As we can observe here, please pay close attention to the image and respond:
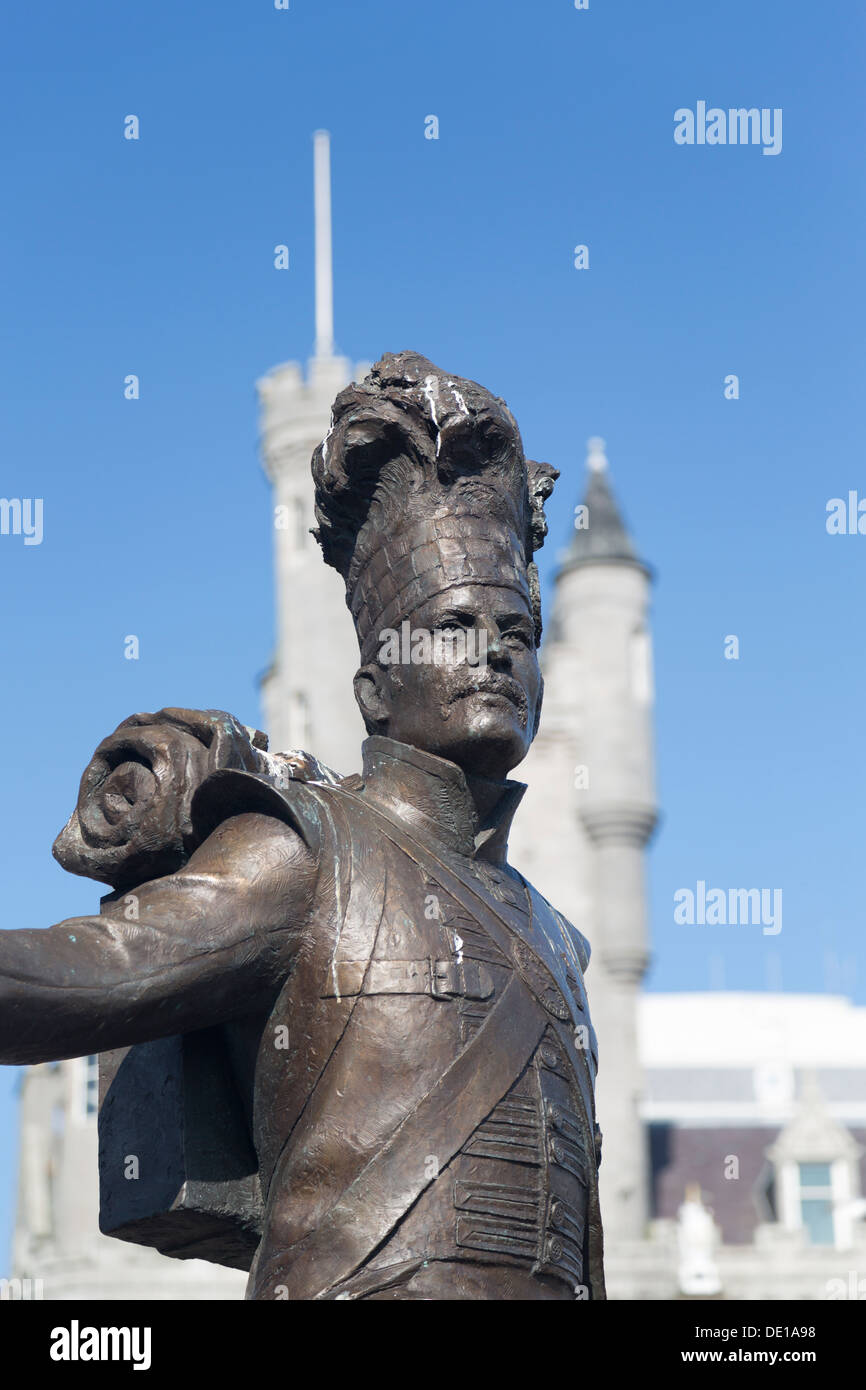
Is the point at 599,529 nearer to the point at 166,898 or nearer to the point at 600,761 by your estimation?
the point at 600,761

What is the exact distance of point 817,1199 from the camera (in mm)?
50188

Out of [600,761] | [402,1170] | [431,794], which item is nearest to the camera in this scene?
[402,1170]

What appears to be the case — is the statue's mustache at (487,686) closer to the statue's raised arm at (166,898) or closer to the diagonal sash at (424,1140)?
the diagonal sash at (424,1140)

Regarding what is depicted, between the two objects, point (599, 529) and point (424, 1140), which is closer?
point (424, 1140)

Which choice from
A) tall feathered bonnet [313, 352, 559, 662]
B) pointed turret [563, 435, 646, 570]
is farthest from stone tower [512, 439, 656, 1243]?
tall feathered bonnet [313, 352, 559, 662]

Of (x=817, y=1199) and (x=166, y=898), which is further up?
(x=817, y=1199)

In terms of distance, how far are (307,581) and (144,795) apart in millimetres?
48261

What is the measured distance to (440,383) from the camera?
567 cm

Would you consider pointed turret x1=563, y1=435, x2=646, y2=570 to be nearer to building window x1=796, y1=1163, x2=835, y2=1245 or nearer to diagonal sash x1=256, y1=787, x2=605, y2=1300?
building window x1=796, y1=1163, x2=835, y2=1245

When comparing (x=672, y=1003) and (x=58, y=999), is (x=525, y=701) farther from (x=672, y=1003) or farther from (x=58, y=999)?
(x=672, y=1003)

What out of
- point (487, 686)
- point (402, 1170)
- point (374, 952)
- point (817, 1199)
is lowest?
point (402, 1170)

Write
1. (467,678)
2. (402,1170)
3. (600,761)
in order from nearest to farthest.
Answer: (402,1170), (467,678), (600,761)

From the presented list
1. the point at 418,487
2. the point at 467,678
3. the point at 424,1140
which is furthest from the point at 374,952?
the point at 418,487
